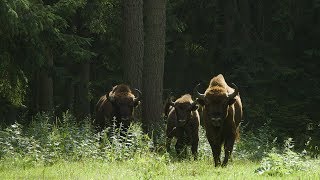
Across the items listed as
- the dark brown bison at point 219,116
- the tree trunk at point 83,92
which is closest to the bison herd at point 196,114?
the dark brown bison at point 219,116

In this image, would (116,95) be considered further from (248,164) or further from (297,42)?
(297,42)

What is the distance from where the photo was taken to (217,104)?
13125 millimetres

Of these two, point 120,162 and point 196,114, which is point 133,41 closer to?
point 196,114

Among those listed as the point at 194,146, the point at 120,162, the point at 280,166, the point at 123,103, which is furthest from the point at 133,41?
the point at 280,166

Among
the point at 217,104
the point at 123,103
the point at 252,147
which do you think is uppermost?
the point at 217,104

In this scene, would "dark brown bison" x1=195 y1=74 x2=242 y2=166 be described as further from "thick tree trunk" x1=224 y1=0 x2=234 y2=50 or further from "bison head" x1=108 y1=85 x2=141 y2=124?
"thick tree trunk" x1=224 y1=0 x2=234 y2=50

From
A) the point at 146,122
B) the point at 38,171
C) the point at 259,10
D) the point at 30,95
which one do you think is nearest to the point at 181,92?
the point at 259,10

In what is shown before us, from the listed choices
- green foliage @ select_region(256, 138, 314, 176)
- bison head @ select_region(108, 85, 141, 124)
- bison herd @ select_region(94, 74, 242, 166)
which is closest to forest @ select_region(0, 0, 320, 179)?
bison herd @ select_region(94, 74, 242, 166)

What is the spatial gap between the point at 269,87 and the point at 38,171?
1887 cm

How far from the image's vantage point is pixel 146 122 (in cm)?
2012

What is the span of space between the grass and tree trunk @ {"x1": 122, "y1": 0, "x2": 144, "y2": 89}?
7.04 m

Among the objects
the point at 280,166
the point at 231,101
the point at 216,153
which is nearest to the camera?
the point at 280,166

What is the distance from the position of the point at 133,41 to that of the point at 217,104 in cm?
725

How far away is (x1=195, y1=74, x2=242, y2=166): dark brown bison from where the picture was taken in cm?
1309
